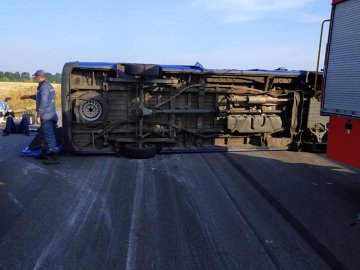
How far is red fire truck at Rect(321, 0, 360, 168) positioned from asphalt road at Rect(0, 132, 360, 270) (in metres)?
0.95

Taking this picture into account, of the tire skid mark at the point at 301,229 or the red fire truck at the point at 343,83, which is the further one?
the red fire truck at the point at 343,83

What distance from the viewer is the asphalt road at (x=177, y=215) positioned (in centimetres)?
370

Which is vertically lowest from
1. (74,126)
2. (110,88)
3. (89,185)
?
(89,185)

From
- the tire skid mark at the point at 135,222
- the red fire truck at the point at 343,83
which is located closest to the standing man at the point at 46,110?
the tire skid mark at the point at 135,222

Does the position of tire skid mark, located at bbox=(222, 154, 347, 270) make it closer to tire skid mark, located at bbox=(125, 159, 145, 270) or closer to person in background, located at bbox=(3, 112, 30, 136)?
tire skid mark, located at bbox=(125, 159, 145, 270)

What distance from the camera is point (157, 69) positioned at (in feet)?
26.0

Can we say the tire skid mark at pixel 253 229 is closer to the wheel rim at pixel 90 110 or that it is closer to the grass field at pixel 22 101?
the wheel rim at pixel 90 110

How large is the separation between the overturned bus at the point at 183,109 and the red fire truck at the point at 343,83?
3686mm

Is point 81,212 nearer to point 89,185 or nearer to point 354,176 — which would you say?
point 89,185

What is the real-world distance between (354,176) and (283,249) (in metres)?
3.85

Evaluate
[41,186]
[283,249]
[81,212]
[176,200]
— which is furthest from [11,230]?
[283,249]

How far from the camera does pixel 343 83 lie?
4.87m

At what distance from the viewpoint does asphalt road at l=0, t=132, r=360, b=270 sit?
3.70 m

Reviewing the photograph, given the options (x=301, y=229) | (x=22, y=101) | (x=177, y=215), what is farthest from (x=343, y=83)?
(x=22, y=101)
